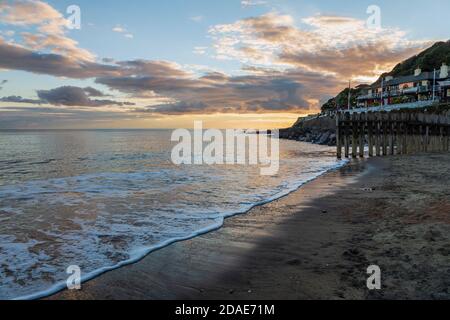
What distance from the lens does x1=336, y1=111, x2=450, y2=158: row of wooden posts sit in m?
30.0

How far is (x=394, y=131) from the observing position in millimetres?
31828

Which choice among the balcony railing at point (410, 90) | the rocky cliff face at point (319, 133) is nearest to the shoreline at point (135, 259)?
the rocky cliff face at point (319, 133)

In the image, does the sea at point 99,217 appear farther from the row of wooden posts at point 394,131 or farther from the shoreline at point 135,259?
the row of wooden posts at point 394,131

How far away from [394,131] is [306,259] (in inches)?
1162

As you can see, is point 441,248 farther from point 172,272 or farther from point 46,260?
point 46,260

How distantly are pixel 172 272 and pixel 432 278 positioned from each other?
3934mm

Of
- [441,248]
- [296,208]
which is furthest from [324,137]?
[441,248]

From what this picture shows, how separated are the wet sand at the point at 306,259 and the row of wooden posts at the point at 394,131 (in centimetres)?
2024

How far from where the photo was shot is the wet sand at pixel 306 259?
4.95 m

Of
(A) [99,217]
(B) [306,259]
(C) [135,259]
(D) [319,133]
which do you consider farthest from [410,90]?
(C) [135,259]

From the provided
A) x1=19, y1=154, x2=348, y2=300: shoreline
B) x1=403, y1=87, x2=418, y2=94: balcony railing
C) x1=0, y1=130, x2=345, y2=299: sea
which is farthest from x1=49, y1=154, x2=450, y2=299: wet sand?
x1=403, y1=87, x2=418, y2=94: balcony railing

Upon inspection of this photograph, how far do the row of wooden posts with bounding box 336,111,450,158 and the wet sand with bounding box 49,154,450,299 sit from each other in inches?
797
